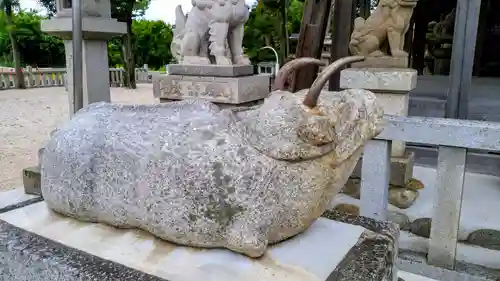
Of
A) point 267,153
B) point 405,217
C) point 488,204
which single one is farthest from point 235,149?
point 488,204

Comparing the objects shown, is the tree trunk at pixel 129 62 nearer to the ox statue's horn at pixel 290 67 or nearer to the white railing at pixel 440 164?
the white railing at pixel 440 164

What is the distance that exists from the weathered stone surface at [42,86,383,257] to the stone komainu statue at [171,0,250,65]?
2.78m

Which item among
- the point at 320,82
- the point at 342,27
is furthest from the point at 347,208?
the point at 320,82

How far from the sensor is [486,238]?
2.25 meters

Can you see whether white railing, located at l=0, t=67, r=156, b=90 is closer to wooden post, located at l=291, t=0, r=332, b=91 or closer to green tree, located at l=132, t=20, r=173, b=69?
green tree, located at l=132, t=20, r=173, b=69

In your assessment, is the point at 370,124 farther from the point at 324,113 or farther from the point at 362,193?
the point at 362,193

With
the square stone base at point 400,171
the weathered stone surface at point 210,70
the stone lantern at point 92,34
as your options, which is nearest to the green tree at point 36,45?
the weathered stone surface at point 210,70

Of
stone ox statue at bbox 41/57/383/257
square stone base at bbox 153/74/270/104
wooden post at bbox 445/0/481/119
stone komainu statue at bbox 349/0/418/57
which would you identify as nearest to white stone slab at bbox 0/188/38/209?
stone ox statue at bbox 41/57/383/257

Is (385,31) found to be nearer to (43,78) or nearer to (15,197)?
(15,197)

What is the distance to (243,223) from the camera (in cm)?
109

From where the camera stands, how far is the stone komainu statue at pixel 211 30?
390cm

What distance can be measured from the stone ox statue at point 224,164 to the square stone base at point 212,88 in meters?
2.59

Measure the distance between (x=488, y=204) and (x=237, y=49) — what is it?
2.67 metres

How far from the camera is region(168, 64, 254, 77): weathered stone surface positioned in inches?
151
